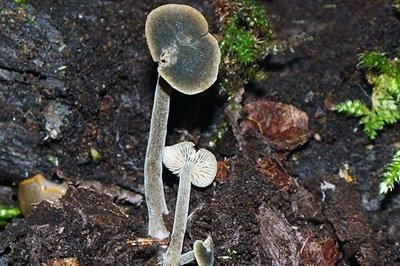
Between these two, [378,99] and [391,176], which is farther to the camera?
[378,99]

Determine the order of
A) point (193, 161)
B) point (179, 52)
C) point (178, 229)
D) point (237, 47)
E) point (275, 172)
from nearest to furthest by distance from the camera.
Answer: point (179, 52) < point (178, 229) < point (193, 161) < point (275, 172) < point (237, 47)

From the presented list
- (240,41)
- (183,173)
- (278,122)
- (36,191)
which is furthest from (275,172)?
(36,191)

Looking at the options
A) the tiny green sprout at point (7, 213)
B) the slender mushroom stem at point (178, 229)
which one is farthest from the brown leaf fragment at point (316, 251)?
the tiny green sprout at point (7, 213)

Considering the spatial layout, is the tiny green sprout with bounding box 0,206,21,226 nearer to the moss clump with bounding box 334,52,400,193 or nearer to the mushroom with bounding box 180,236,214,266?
the mushroom with bounding box 180,236,214,266

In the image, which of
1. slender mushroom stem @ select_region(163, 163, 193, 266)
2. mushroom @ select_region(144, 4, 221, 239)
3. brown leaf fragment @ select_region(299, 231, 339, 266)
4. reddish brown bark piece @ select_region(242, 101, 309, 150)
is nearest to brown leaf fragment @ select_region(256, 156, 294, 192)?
reddish brown bark piece @ select_region(242, 101, 309, 150)

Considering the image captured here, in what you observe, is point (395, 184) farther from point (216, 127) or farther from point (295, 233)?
point (216, 127)

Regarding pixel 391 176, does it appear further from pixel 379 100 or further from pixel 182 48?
pixel 182 48

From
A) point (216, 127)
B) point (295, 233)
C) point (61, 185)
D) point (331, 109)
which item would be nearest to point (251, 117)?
point (216, 127)
